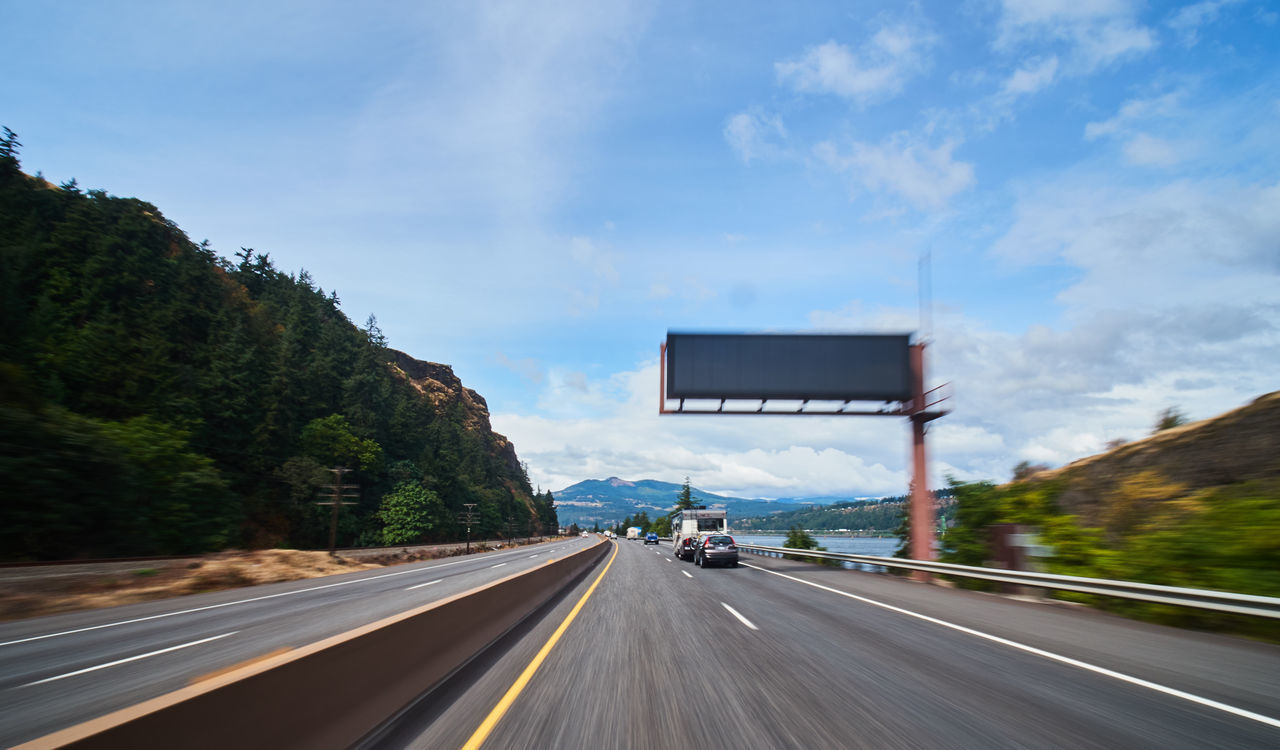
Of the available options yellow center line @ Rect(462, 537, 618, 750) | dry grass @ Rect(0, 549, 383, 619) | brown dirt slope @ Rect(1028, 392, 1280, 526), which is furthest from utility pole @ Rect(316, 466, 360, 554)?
brown dirt slope @ Rect(1028, 392, 1280, 526)

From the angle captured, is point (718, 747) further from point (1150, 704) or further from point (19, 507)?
point (19, 507)

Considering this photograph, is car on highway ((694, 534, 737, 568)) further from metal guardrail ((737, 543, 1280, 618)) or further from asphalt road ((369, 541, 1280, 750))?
asphalt road ((369, 541, 1280, 750))

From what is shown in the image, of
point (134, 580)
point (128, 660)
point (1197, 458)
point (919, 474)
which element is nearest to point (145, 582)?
point (134, 580)

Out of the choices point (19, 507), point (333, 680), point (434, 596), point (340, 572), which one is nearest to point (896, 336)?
point (434, 596)

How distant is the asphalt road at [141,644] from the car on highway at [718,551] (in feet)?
40.3

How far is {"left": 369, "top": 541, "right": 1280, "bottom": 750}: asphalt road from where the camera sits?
478cm

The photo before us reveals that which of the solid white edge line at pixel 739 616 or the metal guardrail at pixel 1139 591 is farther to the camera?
the solid white edge line at pixel 739 616

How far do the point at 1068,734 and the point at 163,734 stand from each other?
6036 mm

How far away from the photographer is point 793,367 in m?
22.8

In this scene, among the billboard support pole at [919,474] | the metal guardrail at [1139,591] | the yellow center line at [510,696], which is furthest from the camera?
the billboard support pole at [919,474]

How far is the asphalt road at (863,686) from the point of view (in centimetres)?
478

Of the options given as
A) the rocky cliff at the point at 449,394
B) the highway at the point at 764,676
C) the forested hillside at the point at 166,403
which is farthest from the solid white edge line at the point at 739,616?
the rocky cliff at the point at 449,394

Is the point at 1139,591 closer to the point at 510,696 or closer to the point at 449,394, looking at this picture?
the point at 510,696

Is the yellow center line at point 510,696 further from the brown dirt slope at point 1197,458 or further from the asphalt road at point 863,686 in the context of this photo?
the brown dirt slope at point 1197,458
